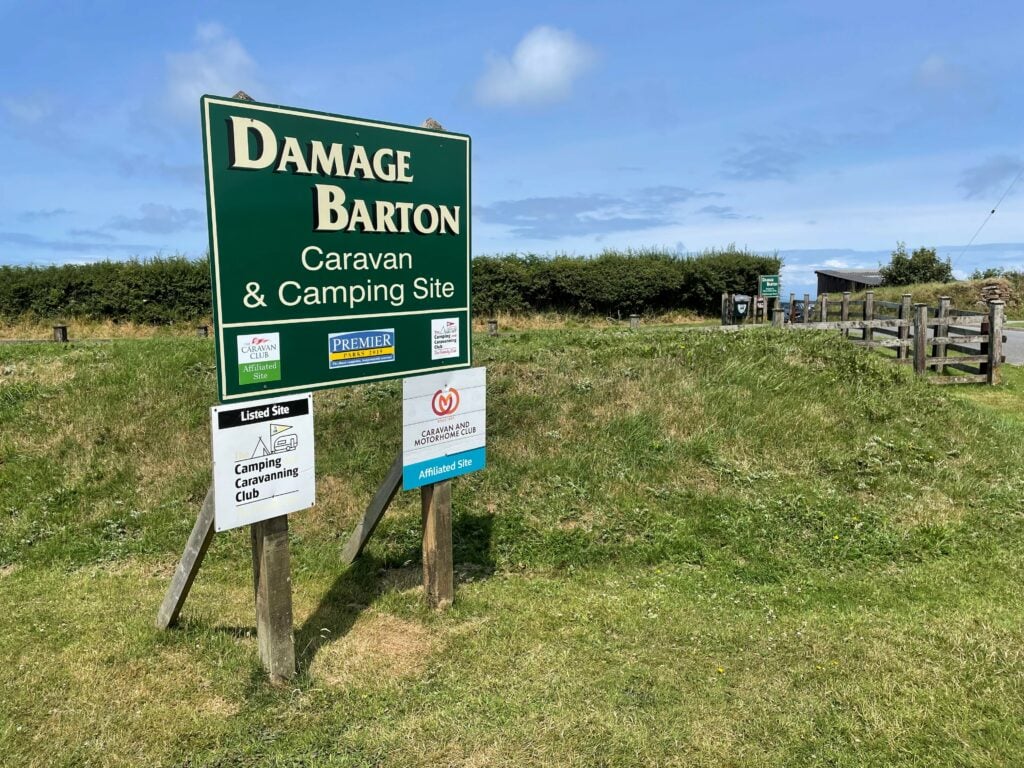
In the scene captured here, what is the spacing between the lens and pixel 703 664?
4402 millimetres

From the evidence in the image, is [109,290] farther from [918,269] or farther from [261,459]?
[918,269]

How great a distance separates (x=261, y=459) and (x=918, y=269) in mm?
55007

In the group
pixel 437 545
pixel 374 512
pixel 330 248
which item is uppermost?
pixel 330 248

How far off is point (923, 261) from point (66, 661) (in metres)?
55.8

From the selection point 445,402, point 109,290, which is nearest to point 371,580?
point 445,402

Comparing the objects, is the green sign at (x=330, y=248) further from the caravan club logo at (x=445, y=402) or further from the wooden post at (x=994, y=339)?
the wooden post at (x=994, y=339)

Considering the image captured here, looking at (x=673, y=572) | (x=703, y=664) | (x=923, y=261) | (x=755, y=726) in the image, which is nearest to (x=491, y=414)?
(x=673, y=572)

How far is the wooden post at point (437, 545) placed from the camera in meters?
5.27

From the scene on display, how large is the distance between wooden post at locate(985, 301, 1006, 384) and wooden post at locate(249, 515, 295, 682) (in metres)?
15.9

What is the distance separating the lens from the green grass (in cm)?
375

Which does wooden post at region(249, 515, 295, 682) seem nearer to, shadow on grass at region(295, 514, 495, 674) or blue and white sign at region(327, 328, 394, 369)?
shadow on grass at region(295, 514, 495, 674)

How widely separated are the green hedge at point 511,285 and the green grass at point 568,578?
49.7ft

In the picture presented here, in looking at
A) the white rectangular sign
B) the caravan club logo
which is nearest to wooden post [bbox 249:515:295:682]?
the white rectangular sign

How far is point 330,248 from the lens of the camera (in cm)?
441
